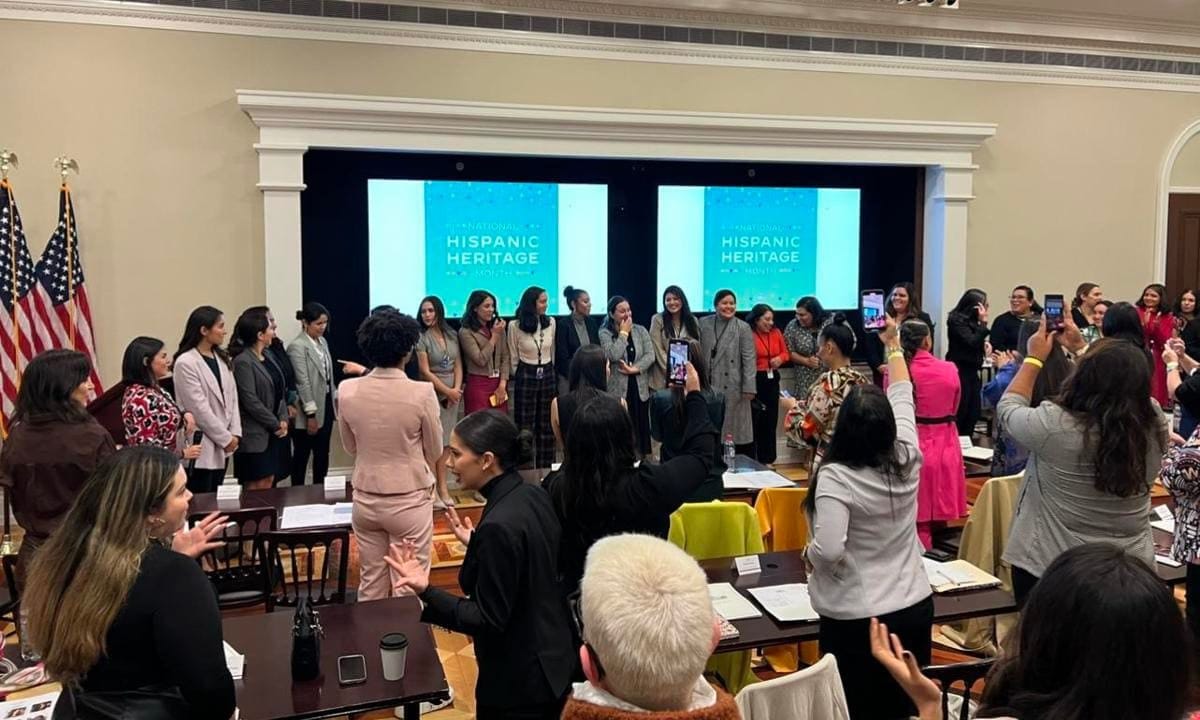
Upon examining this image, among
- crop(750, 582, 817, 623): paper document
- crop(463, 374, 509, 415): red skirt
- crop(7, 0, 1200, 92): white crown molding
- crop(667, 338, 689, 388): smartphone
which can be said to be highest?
crop(7, 0, 1200, 92): white crown molding

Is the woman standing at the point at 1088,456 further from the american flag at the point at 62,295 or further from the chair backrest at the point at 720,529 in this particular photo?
the american flag at the point at 62,295

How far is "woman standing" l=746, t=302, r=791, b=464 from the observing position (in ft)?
23.3

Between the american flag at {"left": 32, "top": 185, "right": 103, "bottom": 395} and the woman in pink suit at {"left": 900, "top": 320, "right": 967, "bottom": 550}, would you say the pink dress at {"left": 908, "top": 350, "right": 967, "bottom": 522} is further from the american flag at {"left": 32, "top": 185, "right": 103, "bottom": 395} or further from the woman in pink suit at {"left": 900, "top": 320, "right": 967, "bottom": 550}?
the american flag at {"left": 32, "top": 185, "right": 103, "bottom": 395}

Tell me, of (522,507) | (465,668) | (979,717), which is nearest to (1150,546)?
(979,717)

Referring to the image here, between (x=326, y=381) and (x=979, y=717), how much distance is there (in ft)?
16.8

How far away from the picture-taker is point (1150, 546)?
106 inches

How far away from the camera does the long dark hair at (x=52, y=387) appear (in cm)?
314

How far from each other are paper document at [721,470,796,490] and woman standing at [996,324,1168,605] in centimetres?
152

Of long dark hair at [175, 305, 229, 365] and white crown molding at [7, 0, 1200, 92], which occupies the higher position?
white crown molding at [7, 0, 1200, 92]

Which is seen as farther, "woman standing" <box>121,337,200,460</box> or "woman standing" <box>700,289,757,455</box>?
"woman standing" <box>700,289,757,455</box>

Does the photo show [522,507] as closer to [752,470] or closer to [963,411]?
[752,470]

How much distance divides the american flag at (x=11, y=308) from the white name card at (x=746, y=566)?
4.66 m

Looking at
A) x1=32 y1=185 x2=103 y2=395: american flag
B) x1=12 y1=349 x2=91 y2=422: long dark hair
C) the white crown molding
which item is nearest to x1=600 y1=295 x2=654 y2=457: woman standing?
the white crown molding

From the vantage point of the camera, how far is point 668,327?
6.83 m
